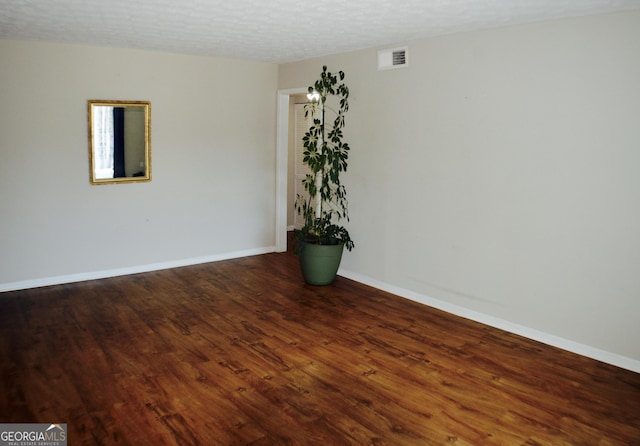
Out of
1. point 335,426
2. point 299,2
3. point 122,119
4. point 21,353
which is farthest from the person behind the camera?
point 122,119

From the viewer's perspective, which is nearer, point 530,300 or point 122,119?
point 530,300

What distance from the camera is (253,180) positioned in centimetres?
666

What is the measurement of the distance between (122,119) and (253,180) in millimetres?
1777

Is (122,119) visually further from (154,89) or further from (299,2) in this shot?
(299,2)

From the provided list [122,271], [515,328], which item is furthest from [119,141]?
[515,328]

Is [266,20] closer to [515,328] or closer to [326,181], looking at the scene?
[326,181]

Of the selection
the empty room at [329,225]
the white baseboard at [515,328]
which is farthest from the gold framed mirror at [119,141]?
the white baseboard at [515,328]

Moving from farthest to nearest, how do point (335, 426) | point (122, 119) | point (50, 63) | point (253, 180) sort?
point (253, 180), point (122, 119), point (50, 63), point (335, 426)

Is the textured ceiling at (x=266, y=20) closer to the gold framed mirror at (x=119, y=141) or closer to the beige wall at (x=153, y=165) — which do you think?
the beige wall at (x=153, y=165)

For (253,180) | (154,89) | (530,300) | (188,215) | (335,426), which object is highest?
(154,89)

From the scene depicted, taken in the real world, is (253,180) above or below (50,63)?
below

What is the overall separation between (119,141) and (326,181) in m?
2.25

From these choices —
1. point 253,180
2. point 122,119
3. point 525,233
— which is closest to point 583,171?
point 525,233

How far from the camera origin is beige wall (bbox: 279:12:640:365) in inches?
143
